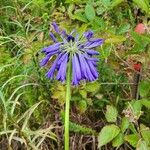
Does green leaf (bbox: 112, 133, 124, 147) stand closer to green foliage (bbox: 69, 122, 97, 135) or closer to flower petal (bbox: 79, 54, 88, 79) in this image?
green foliage (bbox: 69, 122, 97, 135)

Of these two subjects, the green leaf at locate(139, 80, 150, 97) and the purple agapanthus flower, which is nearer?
the purple agapanthus flower

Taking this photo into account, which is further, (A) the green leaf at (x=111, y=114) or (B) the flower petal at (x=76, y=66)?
(A) the green leaf at (x=111, y=114)

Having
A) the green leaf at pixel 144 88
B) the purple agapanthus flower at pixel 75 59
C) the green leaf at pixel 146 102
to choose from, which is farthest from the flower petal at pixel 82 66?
the green leaf at pixel 144 88

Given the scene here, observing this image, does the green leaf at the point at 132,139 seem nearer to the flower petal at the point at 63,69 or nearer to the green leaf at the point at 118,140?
the green leaf at the point at 118,140

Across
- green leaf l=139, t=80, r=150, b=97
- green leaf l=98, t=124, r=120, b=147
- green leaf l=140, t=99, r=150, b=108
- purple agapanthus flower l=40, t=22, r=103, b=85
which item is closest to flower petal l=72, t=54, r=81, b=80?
purple agapanthus flower l=40, t=22, r=103, b=85

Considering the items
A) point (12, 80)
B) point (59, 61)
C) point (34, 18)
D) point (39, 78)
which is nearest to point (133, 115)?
point (59, 61)

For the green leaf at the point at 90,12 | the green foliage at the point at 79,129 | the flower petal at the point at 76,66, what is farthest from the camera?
the green leaf at the point at 90,12

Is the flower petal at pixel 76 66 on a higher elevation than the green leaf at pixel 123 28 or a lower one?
lower

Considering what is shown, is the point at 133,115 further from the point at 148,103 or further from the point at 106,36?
the point at 106,36

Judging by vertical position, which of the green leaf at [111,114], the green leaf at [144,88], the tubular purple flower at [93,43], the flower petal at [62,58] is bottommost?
the green leaf at [111,114]

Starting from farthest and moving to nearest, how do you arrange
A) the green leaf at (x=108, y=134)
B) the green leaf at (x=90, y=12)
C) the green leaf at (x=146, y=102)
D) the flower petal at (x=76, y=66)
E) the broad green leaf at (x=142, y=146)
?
the green leaf at (x=90, y=12) → the green leaf at (x=146, y=102) → the green leaf at (x=108, y=134) → the broad green leaf at (x=142, y=146) → the flower petal at (x=76, y=66)

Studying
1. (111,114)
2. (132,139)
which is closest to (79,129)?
(111,114)
